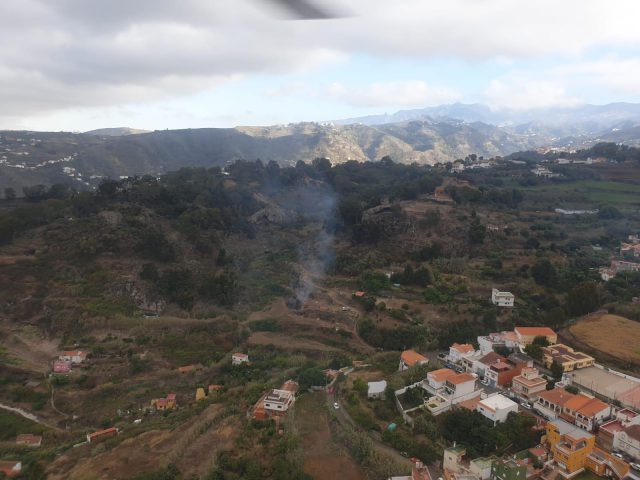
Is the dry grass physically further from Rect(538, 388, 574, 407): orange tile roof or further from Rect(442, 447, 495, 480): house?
Rect(442, 447, 495, 480): house

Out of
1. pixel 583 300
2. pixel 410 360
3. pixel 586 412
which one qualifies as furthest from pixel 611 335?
pixel 410 360

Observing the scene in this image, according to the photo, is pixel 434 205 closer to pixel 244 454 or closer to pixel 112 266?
pixel 112 266

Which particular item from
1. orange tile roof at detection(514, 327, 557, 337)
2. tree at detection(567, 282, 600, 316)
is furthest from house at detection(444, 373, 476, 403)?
tree at detection(567, 282, 600, 316)

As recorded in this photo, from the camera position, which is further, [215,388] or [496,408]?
[215,388]

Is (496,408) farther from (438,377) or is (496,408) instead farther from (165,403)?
(165,403)

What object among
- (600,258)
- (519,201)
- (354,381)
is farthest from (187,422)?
(519,201)

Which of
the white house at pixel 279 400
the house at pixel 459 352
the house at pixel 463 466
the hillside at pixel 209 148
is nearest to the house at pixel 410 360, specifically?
the house at pixel 459 352
